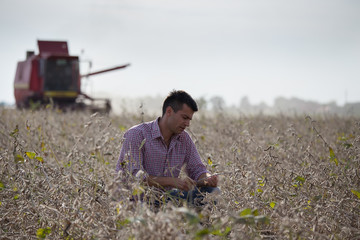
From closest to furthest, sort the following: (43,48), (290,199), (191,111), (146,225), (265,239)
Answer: (146,225)
(265,239)
(290,199)
(191,111)
(43,48)

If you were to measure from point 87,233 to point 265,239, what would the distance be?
1.15m

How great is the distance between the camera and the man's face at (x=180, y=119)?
3418 millimetres

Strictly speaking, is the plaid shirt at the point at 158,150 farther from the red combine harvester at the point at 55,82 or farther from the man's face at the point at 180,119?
the red combine harvester at the point at 55,82

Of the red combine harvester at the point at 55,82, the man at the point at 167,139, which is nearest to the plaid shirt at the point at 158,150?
the man at the point at 167,139

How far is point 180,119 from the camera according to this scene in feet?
11.2

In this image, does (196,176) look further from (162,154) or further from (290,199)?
(290,199)

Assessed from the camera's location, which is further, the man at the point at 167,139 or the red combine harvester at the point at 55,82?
the red combine harvester at the point at 55,82

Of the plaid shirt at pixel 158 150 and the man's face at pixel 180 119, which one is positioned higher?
the man's face at pixel 180 119

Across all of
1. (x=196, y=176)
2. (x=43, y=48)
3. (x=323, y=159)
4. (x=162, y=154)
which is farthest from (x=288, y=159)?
(x=43, y=48)

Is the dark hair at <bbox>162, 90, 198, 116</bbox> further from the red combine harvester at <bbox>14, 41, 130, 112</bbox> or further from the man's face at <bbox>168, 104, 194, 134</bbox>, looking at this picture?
the red combine harvester at <bbox>14, 41, 130, 112</bbox>

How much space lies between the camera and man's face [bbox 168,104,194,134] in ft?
11.2

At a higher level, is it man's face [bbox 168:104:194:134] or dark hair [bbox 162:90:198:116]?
dark hair [bbox 162:90:198:116]

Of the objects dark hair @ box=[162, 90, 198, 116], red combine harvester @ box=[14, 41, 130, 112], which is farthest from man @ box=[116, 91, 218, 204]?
red combine harvester @ box=[14, 41, 130, 112]

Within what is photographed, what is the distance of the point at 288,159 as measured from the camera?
4266mm
